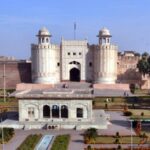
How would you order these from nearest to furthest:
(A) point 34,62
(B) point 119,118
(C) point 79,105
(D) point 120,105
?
(C) point 79,105 → (B) point 119,118 → (D) point 120,105 → (A) point 34,62

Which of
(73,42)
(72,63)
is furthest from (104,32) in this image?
(72,63)

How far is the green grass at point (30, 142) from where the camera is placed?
2226cm

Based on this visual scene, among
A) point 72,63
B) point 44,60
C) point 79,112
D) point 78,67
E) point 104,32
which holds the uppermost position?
point 104,32

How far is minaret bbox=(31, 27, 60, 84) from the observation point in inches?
2100

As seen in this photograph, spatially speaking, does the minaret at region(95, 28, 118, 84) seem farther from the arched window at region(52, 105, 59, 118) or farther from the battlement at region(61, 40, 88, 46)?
the arched window at region(52, 105, 59, 118)

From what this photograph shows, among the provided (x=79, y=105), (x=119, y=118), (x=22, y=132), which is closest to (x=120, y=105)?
(x=119, y=118)

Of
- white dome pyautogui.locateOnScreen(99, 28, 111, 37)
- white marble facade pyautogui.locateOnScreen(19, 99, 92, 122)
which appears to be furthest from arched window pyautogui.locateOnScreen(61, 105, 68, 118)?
white dome pyautogui.locateOnScreen(99, 28, 111, 37)

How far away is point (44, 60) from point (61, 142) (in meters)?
30.2

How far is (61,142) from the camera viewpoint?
2377cm

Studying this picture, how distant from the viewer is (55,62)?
179 feet

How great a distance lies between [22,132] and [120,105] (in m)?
14.8

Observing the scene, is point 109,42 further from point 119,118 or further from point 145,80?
point 119,118

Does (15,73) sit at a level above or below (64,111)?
above

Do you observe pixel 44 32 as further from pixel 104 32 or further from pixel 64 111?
pixel 64 111
